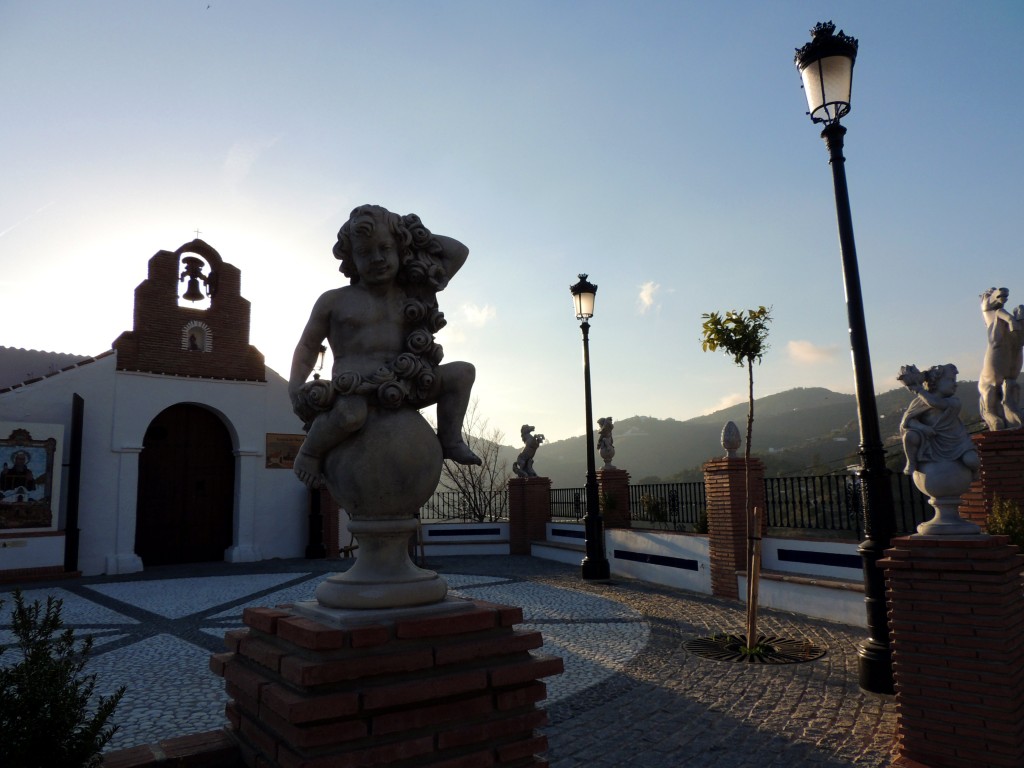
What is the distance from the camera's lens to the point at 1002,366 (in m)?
7.30

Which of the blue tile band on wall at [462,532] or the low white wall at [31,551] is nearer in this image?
the low white wall at [31,551]

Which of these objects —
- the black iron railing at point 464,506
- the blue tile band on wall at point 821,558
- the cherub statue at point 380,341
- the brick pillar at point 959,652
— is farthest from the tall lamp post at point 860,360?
the black iron railing at point 464,506

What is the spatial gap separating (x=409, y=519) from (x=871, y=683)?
4564 mm

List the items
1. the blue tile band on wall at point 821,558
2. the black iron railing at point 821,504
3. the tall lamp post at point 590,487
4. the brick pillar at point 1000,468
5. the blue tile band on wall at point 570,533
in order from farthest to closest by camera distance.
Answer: the blue tile band on wall at point 570,533 < the tall lamp post at point 590,487 < the black iron railing at point 821,504 < the blue tile band on wall at point 821,558 < the brick pillar at point 1000,468

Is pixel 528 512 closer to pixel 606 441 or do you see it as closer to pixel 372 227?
pixel 606 441

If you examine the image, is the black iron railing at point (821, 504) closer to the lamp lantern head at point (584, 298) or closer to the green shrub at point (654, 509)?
the green shrub at point (654, 509)

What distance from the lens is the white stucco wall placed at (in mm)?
13617

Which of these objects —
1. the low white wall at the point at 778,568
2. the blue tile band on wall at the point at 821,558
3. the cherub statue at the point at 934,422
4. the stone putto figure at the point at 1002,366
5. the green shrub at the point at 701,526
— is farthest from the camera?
the green shrub at the point at 701,526

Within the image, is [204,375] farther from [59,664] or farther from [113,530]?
[59,664]

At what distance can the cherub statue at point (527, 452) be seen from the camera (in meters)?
17.3

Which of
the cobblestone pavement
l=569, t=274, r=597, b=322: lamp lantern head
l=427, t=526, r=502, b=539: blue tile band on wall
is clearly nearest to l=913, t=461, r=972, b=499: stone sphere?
the cobblestone pavement

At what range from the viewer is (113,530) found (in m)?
13.8

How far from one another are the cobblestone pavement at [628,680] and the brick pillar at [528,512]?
599 centimetres

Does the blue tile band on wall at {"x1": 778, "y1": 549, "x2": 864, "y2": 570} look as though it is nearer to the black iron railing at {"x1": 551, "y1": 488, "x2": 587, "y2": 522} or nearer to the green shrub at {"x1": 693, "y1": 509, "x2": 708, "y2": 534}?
the green shrub at {"x1": 693, "y1": 509, "x2": 708, "y2": 534}
